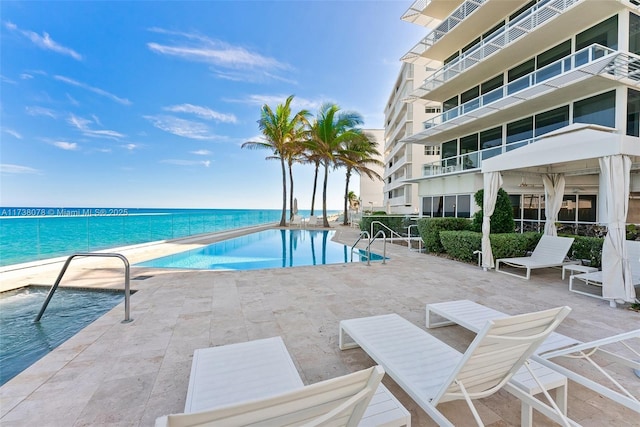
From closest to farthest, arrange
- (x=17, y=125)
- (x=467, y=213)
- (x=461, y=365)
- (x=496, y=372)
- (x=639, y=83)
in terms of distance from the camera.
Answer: (x=461, y=365) < (x=496, y=372) < (x=639, y=83) < (x=467, y=213) < (x=17, y=125)

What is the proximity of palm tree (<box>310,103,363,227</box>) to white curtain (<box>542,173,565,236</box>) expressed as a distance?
13.5 metres

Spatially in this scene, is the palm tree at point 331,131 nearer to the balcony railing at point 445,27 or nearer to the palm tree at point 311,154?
the palm tree at point 311,154

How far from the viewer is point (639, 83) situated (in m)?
8.86

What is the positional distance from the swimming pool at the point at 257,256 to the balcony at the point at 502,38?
33.6 feet

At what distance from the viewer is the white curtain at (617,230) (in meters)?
4.57

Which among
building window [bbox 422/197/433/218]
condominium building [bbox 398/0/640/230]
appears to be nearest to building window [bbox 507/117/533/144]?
condominium building [bbox 398/0/640/230]

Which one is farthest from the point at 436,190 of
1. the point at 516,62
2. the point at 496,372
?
the point at 496,372

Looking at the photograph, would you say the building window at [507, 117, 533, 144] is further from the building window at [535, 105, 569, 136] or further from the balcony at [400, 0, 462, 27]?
the balcony at [400, 0, 462, 27]

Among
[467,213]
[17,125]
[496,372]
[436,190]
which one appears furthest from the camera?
[17,125]

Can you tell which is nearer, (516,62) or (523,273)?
(523,273)

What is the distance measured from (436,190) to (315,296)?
1218 cm

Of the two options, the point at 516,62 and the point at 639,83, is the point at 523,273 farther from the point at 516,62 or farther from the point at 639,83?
the point at 516,62

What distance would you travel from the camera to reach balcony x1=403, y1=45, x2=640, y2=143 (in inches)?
334

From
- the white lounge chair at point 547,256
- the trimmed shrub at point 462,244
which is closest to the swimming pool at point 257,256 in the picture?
the trimmed shrub at point 462,244
